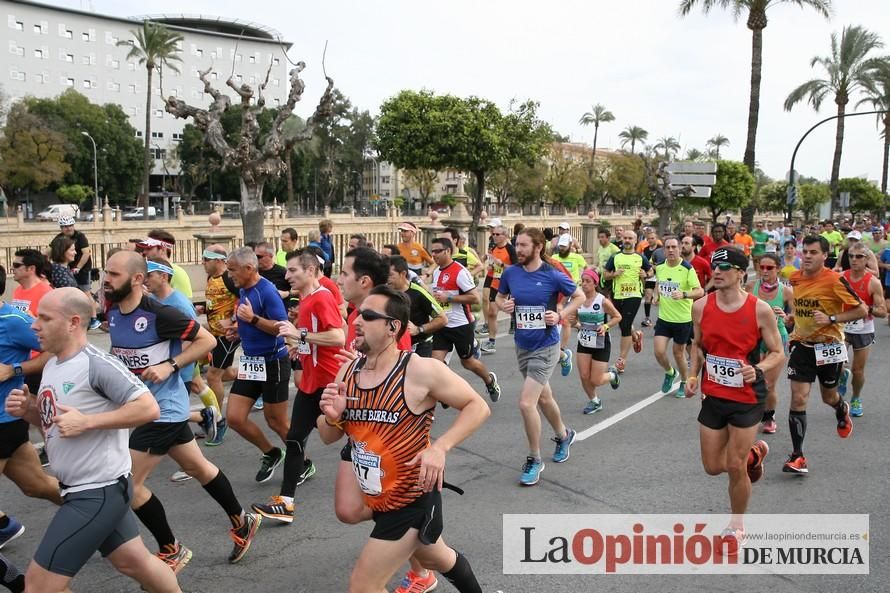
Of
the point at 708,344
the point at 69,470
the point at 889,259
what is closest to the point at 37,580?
the point at 69,470

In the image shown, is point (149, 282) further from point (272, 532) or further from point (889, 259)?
point (889, 259)

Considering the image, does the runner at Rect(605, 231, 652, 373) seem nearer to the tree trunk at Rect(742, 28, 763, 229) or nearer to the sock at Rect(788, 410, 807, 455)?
the sock at Rect(788, 410, 807, 455)

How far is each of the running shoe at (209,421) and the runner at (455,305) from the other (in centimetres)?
235

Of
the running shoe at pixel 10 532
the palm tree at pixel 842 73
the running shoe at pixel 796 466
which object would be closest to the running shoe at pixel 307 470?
the running shoe at pixel 10 532

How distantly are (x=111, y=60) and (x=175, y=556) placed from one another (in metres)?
95.0

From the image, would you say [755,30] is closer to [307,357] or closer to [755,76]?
[755,76]

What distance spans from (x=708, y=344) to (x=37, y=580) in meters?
4.06

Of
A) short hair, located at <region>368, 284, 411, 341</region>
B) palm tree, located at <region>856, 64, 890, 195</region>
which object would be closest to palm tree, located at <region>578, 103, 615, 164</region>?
palm tree, located at <region>856, 64, 890, 195</region>

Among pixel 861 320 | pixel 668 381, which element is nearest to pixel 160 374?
pixel 668 381

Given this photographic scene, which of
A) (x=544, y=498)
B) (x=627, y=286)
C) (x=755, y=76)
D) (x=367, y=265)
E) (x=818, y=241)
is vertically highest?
(x=755, y=76)

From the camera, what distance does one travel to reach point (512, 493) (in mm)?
5637

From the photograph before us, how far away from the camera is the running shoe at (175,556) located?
426cm

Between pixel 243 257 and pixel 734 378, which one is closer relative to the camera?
pixel 734 378

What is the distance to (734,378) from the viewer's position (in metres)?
4.70
